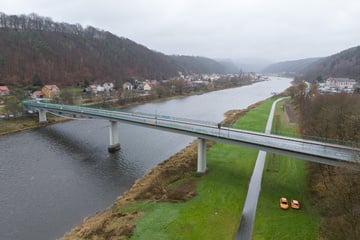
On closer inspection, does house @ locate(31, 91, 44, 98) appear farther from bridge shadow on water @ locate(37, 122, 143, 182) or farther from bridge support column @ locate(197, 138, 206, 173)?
bridge support column @ locate(197, 138, 206, 173)

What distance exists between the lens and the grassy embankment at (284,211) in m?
17.9

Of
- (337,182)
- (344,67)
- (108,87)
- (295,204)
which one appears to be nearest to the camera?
(337,182)

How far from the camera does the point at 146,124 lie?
1352 inches

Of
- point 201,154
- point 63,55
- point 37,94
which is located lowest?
point 201,154

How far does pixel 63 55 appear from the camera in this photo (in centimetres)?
11812

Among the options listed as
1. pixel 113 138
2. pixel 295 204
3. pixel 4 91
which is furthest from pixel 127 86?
pixel 295 204

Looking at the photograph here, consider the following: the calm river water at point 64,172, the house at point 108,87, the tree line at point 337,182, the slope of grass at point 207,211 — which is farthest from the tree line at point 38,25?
the tree line at point 337,182

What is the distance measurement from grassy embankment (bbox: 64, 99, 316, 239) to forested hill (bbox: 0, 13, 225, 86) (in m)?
83.5

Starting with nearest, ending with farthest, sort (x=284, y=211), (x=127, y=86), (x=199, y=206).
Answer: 1. (x=284, y=211)
2. (x=199, y=206)
3. (x=127, y=86)

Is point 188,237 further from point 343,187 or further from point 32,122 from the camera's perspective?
point 32,122

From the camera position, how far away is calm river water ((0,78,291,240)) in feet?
72.3

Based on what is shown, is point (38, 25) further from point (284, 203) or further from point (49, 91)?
point (284, 203)

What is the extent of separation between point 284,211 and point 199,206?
644cm

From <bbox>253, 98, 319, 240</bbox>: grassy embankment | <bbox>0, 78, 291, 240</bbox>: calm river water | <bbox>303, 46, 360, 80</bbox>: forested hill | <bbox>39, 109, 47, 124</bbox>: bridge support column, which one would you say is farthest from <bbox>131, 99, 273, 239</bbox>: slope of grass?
<bbox>303, 46, 360, 80</bbox>: forested hill
